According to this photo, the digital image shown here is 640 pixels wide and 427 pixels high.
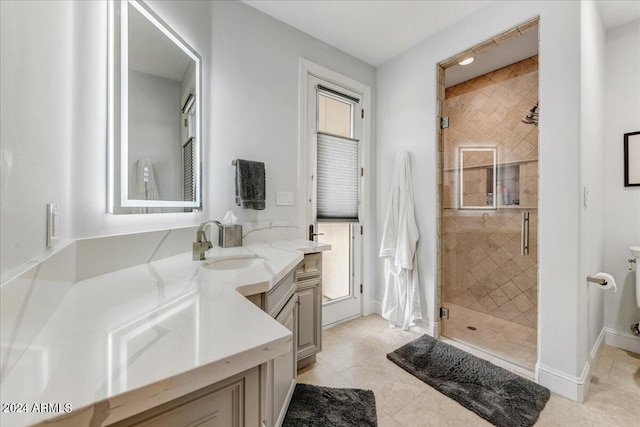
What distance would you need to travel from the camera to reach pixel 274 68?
2.13 m

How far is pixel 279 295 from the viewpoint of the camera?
1.25 meters

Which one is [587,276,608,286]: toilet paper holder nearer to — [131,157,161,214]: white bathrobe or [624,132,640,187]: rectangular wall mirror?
[624,132,640,187]: rectangular wall mirror

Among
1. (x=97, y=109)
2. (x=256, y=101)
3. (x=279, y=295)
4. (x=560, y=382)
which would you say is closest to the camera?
(x=97, y=109)

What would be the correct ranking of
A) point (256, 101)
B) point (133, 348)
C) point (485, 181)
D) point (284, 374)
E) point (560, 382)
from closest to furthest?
point (133, 348) → point (284, 374) → point (560, 382) → point (256, 101) → point (485, 181)

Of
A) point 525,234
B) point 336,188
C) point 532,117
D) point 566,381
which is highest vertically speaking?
point 532,117

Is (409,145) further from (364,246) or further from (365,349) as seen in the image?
(365,349)

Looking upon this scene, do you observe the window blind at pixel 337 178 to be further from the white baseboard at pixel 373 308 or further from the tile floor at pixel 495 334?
the tile floor at pixel 495 334

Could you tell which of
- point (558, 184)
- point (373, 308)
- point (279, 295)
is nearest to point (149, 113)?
point (279, 295)

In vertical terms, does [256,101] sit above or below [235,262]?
above

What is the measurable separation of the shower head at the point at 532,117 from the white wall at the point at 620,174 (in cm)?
63

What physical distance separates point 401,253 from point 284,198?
116 centimetres

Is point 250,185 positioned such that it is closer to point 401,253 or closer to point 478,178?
point 401,253

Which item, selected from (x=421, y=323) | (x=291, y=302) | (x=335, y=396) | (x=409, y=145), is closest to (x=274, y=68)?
(x=409, y=145)

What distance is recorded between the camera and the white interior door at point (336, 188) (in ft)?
7.86
